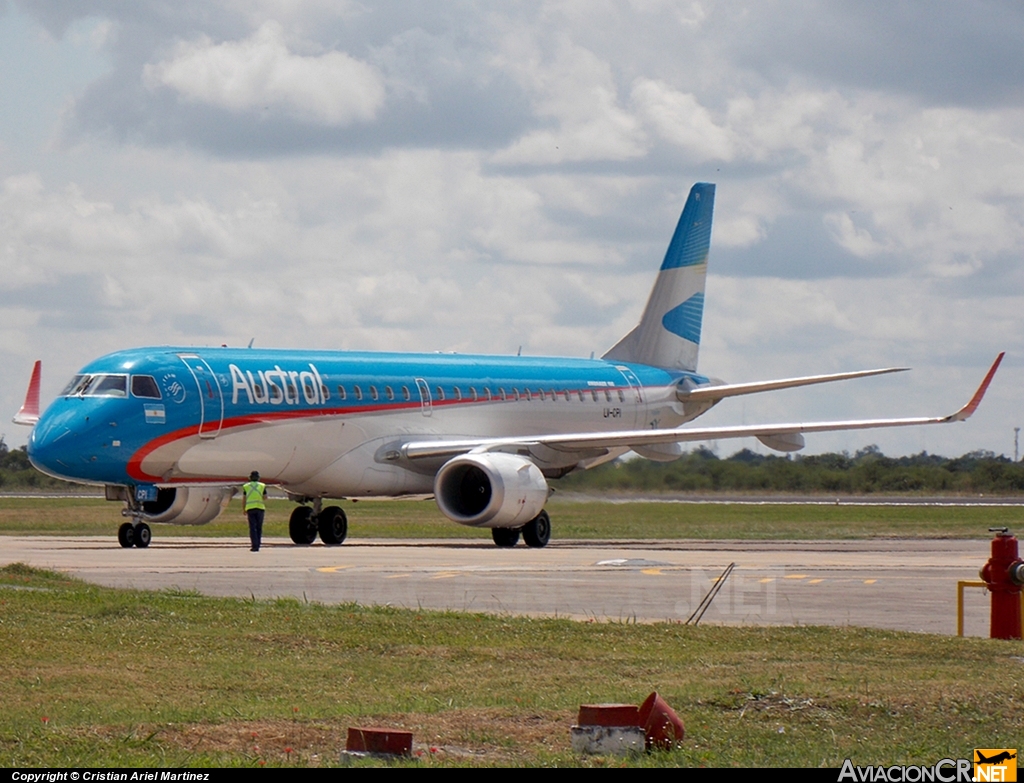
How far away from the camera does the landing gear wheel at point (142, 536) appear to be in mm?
29953

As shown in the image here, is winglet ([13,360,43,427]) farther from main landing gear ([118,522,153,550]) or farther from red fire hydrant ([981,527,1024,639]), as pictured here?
red fire hydrant ([981,527,1024,639])

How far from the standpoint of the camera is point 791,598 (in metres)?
19.1

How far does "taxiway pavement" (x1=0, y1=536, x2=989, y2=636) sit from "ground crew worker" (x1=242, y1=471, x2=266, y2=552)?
38 cm

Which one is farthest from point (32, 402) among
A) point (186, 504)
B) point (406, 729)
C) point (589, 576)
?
point (406, 729)

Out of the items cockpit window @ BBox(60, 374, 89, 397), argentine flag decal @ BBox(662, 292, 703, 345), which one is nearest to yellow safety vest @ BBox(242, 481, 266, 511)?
cockpit window @ BBox(60, 374, 89, 397)

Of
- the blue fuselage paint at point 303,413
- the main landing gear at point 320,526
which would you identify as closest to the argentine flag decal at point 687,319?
the blue fuselage paint at point 303,413

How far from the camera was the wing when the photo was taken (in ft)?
109

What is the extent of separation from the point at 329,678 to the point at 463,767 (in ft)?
12.0

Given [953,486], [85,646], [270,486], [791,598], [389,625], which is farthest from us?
[953,486]

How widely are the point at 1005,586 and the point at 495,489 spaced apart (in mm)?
16335

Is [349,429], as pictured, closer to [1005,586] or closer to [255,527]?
[255,527]

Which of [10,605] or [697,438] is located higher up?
[697,438]

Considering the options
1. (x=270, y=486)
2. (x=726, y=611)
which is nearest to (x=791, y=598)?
(x=726, y=611)

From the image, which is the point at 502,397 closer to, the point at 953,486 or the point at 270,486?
the point at 270,486
